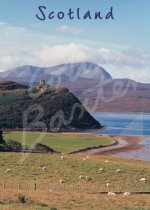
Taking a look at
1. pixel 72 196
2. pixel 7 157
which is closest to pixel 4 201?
pixel 72 196

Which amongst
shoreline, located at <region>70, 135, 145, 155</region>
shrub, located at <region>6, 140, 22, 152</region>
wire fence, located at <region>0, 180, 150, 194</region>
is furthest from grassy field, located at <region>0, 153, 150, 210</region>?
shoreline, located at <region>70, 135, 145, 155</region>

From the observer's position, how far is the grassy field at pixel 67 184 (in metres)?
34.1

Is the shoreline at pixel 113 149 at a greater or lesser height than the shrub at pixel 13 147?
lesser

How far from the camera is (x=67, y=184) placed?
50219 mm

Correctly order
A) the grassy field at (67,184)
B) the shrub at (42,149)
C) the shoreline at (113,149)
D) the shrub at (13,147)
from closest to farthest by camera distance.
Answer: the grassy field at (67,184), the shrub at (13,147), the shrub at (42,149), the shoreline at (113,149)

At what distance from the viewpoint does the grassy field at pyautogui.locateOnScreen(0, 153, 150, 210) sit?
34062mm

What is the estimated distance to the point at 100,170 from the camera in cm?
5922

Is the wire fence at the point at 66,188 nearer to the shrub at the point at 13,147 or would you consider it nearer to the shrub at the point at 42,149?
the shrub at the point at 13,147

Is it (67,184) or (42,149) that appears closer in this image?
(67,184)

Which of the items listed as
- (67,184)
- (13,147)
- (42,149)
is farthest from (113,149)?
(67,184)

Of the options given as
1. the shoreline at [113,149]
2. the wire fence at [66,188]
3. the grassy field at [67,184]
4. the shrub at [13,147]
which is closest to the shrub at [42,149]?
the shrub at [13,147]

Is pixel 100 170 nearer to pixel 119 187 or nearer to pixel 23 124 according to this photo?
pixel 119 187

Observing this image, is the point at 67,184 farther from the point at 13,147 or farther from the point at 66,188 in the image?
the point at 13,147

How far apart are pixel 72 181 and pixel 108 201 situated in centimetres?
1542
